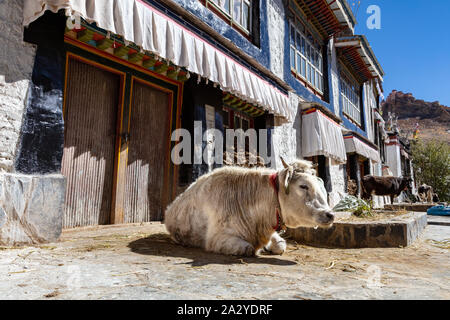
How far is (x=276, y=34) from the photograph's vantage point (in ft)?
30.5

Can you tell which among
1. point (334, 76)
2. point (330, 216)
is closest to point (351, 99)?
point (334, 76)

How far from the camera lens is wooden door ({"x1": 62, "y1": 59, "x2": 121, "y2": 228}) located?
4410mm

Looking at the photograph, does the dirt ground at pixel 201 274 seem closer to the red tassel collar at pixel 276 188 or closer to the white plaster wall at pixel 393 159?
the red tassel collar at pixel 276 188

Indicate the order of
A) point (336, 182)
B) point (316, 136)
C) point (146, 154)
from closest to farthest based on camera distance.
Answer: point (146, 154)
point (316, 136)
point (336, 182)

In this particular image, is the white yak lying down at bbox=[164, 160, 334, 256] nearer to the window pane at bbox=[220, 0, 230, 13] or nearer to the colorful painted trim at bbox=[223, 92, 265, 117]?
the colorful painted trim at bbox=[223, 92, 265, 117]

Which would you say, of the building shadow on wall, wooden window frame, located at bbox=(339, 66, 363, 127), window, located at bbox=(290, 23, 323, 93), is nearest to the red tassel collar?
the building shadow on wall

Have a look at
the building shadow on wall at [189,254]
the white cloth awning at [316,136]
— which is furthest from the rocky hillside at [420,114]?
the building shadow on wall at [189,254]

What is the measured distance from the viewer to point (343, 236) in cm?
400

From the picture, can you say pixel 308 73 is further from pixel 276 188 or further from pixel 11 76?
pixel 11 76

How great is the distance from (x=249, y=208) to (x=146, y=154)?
10.4 feet

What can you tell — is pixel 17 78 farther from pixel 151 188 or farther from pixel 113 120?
pixel 151 188

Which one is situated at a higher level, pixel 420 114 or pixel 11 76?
pixel 420 114

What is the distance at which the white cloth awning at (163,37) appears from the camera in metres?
3.23
